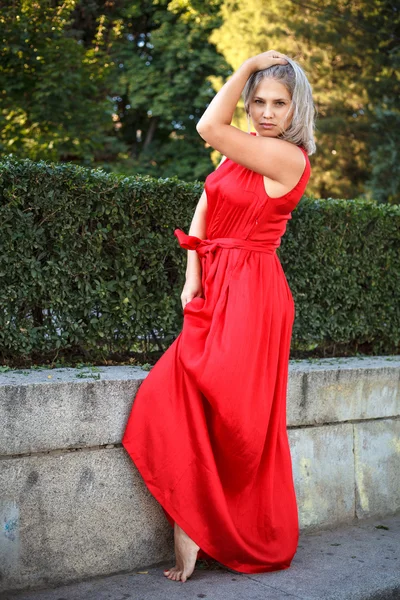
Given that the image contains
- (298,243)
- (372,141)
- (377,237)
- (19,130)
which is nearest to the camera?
(298,243)

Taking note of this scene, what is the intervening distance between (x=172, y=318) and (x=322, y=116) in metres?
17.8

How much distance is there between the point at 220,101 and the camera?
11.3 feet

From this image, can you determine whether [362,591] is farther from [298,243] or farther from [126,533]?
[298,243]

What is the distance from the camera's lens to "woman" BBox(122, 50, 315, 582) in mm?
3438

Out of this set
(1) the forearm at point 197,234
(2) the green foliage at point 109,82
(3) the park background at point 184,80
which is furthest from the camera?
(3) the park background at point 184,80

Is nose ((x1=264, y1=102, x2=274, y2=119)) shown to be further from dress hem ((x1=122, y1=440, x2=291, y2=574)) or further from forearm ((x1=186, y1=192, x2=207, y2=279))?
dress hem ((x1=122, y1=440, x2=291, y2=574))

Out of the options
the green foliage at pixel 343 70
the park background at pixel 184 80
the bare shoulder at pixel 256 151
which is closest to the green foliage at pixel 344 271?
the bare shoulder at pixel 256 151

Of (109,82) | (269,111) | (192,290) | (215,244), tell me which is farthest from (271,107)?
(109,82)

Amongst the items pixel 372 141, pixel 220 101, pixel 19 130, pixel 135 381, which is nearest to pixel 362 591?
pixel 135 381

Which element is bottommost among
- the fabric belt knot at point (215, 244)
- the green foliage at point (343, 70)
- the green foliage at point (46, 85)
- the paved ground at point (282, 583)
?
the paved ground at point (282, 583)

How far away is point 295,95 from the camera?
3453 mm

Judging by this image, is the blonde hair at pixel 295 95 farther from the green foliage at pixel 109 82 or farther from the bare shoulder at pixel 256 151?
the green foliage at pixel 109 82

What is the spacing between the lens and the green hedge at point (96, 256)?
3.81 m

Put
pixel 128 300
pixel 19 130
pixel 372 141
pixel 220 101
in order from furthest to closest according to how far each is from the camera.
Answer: pixel 372 141 < pixel 19 130 < pixel 128 300 < pixel 220 101
